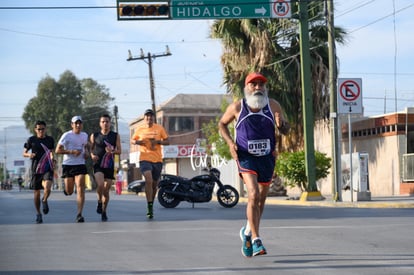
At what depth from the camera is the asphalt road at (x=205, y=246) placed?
7.79 metres

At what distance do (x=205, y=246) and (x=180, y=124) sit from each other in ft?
196

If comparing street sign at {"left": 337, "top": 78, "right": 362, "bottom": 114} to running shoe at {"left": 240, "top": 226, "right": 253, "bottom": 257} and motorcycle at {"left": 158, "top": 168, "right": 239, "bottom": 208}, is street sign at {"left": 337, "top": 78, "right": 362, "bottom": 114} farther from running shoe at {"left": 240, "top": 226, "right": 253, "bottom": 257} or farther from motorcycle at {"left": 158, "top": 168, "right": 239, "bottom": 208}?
running shoe at {"left": 240, "top": 226, "right": 253, "bottom": 257}

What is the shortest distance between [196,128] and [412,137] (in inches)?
1683

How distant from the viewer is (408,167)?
90.1 feet

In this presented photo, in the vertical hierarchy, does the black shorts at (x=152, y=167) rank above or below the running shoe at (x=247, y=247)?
above

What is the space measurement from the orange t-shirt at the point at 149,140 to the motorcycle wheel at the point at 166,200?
5069 millimetres

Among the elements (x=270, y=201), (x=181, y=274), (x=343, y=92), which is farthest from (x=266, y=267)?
(x=270, y=201)

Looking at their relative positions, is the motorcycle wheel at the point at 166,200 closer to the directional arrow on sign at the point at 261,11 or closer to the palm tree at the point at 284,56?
the directional arrow on sign at the point at 261,11

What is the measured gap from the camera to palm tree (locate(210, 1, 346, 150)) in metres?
29.6

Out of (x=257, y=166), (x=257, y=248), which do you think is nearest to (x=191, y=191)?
(x=257, y=166)

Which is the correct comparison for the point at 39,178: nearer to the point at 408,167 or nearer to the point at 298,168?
the point at 298,168

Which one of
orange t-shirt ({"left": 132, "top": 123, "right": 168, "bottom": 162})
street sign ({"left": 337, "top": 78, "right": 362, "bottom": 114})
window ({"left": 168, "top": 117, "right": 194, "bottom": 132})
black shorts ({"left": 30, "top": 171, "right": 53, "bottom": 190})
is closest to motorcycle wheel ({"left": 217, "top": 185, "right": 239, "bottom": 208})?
street sign ({"left": 337, "top": 78, "right": 362, "bottom": 114})

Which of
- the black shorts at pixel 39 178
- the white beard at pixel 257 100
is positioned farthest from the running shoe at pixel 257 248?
the black shorts at pixel 39 178

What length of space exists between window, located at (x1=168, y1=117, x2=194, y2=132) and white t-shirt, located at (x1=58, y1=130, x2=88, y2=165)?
53895 mm
